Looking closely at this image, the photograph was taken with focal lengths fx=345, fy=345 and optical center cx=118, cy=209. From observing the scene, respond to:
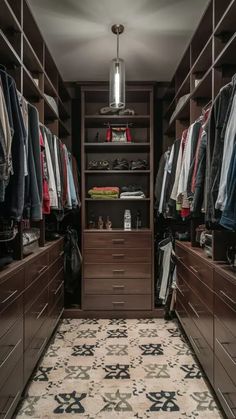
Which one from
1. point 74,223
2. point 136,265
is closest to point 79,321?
point 136,265

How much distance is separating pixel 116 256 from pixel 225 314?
1.99m

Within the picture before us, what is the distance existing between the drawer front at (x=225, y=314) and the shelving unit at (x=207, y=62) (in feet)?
4.01

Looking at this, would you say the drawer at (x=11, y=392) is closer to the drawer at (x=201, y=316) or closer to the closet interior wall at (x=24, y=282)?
the closet interior wall at (x=24, y=282)

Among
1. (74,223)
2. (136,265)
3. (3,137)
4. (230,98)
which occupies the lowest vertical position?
(136,265)

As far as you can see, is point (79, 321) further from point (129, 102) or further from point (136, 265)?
point (129, 102)

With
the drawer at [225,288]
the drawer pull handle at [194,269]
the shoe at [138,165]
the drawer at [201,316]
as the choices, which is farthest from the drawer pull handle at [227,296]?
the shoe at [138,165]

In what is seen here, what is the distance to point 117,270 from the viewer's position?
3.65m

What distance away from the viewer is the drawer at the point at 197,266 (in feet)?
6.74

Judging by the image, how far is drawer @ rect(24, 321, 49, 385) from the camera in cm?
202

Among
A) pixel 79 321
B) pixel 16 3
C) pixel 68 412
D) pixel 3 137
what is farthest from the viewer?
pixel 79 321

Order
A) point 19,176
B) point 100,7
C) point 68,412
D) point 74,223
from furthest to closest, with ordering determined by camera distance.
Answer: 1. point 74,223
2. point 100,7
3. point 68,412
4. point 19,176

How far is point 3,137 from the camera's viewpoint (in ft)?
4.64

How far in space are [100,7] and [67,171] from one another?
1.37 m

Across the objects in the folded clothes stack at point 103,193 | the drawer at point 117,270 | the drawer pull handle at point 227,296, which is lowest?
the drawer at point 117,270
